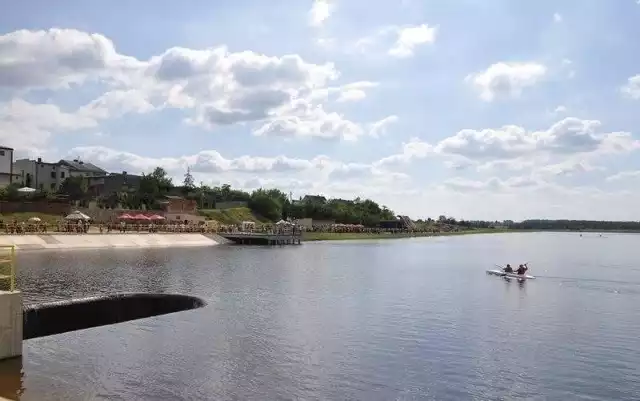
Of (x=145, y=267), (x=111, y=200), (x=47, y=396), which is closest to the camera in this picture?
(x=47, y=396)

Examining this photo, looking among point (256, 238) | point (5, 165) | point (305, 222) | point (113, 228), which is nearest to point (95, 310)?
point (113, 228)

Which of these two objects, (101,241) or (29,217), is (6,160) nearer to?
(29,217)

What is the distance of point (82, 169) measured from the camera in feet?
498

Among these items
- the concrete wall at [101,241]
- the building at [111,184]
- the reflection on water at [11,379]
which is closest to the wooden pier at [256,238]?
the concrete wall at [101,241]

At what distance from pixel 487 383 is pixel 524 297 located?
23.7 meters

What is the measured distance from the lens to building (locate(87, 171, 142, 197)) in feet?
469

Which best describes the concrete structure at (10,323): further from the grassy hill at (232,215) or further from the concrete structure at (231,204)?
the concrete structure at (231,204)

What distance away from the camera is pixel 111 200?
12700cm

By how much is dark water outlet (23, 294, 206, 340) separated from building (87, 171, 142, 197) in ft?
383

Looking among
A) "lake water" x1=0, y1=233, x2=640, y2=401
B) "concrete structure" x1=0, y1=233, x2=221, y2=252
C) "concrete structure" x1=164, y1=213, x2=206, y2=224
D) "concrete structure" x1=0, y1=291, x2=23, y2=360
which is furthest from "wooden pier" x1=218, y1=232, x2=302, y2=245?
"concrete structure" x1=0, y1=291, x2=23, y2=360

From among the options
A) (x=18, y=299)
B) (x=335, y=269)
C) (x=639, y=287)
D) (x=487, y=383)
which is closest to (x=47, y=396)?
(x=18, y=299)

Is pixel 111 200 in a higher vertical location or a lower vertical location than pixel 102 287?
higher

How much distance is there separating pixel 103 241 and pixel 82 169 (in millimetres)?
83639

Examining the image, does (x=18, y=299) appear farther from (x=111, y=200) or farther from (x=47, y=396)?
(x=111, y=200)
